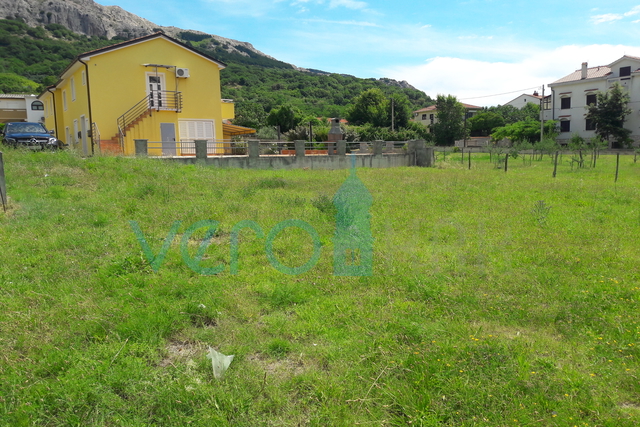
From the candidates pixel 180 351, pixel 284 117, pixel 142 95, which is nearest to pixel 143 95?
pixel 142 95

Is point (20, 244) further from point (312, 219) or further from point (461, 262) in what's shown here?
point (461, 262)

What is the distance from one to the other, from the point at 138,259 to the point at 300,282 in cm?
244

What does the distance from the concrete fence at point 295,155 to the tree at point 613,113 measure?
3048 centimetres

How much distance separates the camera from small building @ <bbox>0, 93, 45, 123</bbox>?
46.1 meters

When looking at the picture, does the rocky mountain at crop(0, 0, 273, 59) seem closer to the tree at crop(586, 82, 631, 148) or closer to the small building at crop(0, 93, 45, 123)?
the small building at crop(0, 93, 45, 123)

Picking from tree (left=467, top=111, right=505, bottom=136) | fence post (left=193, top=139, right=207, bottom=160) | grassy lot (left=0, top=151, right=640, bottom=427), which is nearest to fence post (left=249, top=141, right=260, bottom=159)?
fence post (left=193, top=139, right=207, bottom=160)

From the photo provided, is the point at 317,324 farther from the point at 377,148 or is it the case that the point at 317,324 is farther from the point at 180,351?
the point at 377,148

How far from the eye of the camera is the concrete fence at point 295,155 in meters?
19.1

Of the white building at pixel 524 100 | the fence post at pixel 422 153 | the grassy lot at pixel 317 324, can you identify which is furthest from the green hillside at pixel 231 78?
the grassy lot at pixel 317 324

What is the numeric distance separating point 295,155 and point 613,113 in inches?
1611

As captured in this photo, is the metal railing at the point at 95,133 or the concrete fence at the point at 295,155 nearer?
the concrete fence at the point at 295,155

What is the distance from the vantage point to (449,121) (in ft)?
185

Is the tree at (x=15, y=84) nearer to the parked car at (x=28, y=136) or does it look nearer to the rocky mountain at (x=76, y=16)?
the parked car at (x=28, y=136)

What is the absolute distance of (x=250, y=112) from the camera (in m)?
48.9
